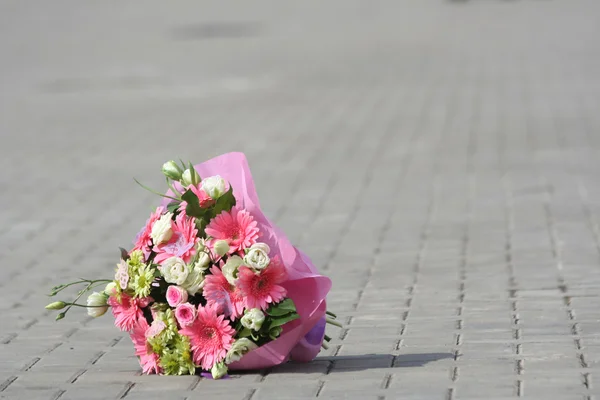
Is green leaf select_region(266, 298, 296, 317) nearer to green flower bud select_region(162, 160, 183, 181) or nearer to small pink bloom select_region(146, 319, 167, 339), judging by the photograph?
small pink bloom select_region(146, 319, 167, 339)

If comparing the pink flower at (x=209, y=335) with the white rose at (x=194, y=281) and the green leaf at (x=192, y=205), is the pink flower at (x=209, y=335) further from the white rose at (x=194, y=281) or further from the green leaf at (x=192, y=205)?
the green leaf at (x=192, y=205)

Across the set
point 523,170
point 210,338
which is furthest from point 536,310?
Answer: point 523,170

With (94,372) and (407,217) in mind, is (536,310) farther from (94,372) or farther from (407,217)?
(407,217)

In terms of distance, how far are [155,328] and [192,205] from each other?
0.48 metres

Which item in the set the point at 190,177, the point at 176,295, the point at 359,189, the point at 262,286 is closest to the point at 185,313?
the point at 176,295

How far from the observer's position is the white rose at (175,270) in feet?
15.1

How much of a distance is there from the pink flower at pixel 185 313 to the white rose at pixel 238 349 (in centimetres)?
18

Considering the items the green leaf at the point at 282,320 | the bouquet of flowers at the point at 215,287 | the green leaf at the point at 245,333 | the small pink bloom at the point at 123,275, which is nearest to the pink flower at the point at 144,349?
the bouquet of flowers at the point at 215,287

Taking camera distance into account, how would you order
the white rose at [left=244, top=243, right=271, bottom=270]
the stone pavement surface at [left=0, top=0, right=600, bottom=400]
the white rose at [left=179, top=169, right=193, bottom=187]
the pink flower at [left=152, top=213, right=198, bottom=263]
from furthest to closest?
1. the stone pavement surface at [left=0, top=0, right=600, bottom=400]
2. the white rose at [left=179, top=169, right=193, bottom=187]
3. the pink flower at [left=152, top=213, right=198, bottom=263]
4. the white rose at [left=244, top=243, right=271, bottom=270]

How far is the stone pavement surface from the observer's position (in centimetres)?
489

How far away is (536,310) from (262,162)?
5.75 metres

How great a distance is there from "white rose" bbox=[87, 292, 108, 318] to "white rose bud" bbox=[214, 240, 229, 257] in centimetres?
56

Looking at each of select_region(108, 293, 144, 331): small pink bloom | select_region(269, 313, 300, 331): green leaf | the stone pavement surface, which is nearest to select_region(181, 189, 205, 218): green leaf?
select_region(108, 293, 144, 331): small pink bloom

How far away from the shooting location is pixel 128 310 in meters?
4.79
